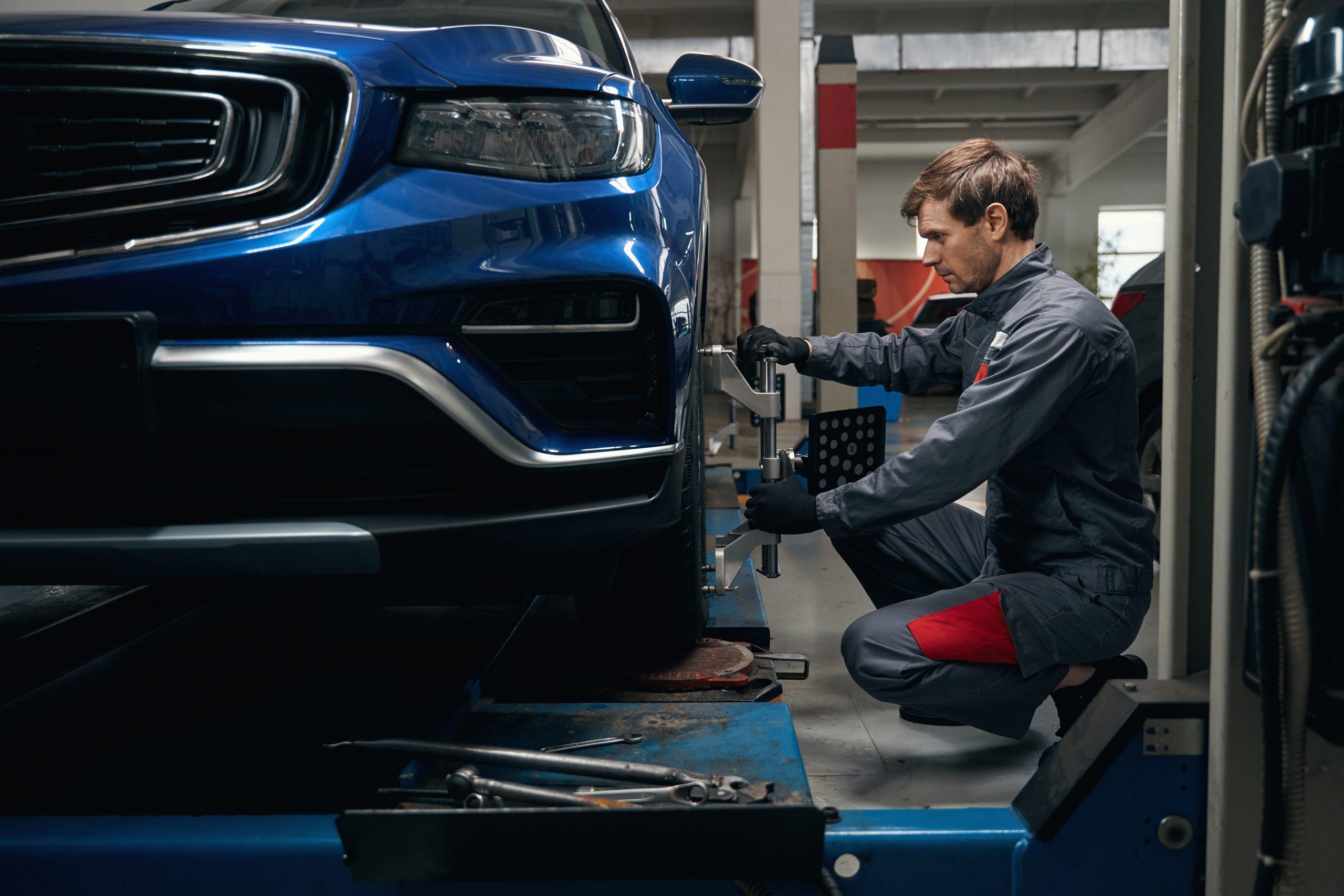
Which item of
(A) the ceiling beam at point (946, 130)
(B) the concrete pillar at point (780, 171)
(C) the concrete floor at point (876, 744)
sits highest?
(A) the ceiling beam at point (946, 130)

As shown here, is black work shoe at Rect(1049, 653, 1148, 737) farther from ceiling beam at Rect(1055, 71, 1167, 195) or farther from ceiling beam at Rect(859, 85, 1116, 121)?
ceiling beam at Rect(859, 85, 1116, 121)

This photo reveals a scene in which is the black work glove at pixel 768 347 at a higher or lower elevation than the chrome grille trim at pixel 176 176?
lower

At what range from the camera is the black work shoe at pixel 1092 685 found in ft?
5.14

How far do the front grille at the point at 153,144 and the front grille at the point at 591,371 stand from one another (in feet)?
0.91

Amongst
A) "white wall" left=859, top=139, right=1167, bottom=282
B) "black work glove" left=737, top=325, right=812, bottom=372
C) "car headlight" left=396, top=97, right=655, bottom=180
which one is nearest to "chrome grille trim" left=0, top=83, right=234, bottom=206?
"car headlight" left=396, top=97, right=655, bottom=180

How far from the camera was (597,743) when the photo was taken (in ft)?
4.27

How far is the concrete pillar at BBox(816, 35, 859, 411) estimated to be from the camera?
6.93m

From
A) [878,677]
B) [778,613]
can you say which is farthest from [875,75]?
[878,677]

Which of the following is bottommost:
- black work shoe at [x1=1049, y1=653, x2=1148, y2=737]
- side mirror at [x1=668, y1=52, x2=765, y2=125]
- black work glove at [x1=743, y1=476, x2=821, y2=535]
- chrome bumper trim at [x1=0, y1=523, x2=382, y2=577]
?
black work shoe at [x1=1049, y1=653, x2=1148, y2=737]

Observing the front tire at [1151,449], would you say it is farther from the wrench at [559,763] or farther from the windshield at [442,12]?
the wrench at [559,763]

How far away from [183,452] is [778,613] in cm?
171

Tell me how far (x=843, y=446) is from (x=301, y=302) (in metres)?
1.07

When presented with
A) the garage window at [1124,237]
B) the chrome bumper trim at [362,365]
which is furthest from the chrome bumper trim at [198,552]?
the garage window at [1124,237]

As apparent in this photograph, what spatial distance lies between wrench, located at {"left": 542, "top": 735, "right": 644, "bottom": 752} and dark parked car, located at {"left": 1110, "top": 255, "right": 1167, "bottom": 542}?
2126 millimetres
